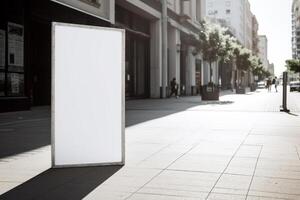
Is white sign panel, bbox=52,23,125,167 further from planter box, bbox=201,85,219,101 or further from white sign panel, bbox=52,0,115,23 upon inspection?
planter box, bbox=201,85,219,101

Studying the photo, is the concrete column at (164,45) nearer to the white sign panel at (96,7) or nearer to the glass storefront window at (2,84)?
the white sign panel at (96,7)

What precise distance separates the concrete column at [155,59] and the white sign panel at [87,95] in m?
27.0

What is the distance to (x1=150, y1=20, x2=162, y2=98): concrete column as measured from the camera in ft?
109

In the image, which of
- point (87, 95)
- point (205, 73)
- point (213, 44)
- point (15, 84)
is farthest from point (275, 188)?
point (205, 73)

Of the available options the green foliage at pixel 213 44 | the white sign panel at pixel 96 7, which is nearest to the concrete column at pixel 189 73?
the green foliage at pixel 213 44

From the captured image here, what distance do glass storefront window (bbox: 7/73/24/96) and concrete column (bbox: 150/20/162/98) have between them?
16399 mm

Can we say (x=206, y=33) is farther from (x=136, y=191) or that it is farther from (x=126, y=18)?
(x=136, y=191)

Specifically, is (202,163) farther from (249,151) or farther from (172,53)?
(172,53)

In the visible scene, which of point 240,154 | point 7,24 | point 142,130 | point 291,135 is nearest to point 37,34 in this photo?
point 7,24

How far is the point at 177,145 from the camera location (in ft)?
27.9

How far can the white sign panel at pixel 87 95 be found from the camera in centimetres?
583

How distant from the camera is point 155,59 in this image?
1314 inches

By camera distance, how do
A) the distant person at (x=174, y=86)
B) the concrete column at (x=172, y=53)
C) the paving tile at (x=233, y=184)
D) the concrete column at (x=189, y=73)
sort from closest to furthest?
the paving tile at (x=233, y=184) < the distant person at (x=174, y=86) < the concrete column at (x=172, y=53) < the concrete column at (x=189, y=73)

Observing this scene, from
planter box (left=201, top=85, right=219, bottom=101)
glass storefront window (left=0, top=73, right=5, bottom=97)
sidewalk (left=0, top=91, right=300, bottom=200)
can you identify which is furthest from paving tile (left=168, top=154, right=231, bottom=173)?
planter box (left=201, top=85, right=219, bottom=101)
